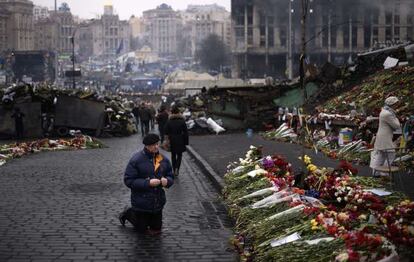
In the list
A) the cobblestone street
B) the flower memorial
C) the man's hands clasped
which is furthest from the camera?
the flower memorial

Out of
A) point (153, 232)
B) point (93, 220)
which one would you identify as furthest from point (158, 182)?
point (93, 220)

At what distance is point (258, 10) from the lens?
4309 inches

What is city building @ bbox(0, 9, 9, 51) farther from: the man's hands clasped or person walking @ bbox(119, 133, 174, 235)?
the man's hands clasped

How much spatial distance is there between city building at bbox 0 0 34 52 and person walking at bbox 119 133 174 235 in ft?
443

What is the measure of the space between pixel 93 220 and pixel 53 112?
867 inches

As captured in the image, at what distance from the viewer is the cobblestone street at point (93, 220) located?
8.20 m

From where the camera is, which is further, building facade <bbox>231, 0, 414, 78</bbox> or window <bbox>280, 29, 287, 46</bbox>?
window <bbox>280, 29, 287, 46</bbox>

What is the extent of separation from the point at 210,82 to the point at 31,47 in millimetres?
109365

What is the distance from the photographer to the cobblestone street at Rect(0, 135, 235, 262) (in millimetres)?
8203

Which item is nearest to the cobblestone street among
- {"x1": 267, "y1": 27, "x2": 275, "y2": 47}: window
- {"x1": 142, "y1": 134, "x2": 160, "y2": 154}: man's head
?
{"x1": 142, "y1": 134, "x2": 160, "y2": 154}: man's head

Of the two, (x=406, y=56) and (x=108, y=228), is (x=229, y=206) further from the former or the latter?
(x=406, y=56)

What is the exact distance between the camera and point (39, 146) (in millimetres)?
23969

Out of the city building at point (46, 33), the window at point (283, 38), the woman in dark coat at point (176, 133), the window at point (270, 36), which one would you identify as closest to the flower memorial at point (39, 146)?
the woman in dark coat at point (176, 133)

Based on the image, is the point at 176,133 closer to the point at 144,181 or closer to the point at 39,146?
the point at 144,181
